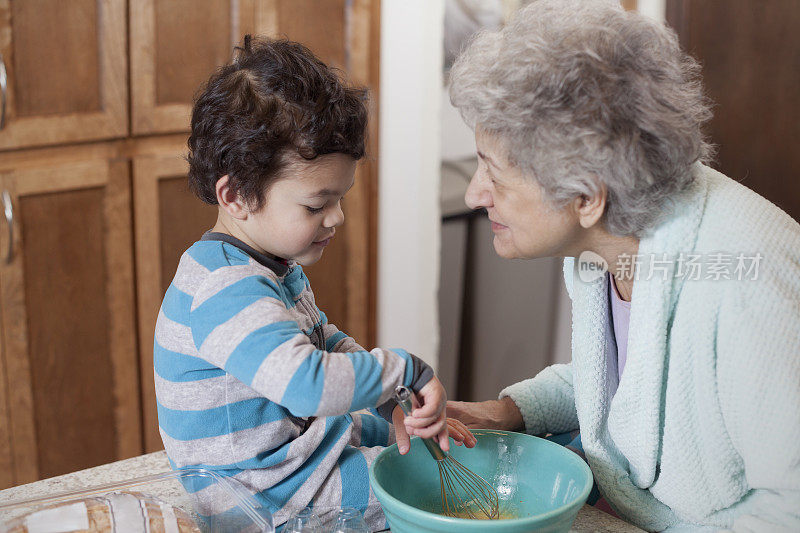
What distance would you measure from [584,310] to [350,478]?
16.6 inches

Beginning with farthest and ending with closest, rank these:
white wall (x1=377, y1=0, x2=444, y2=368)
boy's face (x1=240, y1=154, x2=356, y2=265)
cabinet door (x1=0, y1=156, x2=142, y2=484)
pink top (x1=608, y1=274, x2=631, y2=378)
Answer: white wall (x1=377, y1=0, x2=444, y2=368) < cabinet door (x1=0, y1=156, x2=142, y2=484) < pink top (x1=608, y1=274, x2=631, y2=378) < boy's face (x1=240, y1=154, x2=356, y2=265)

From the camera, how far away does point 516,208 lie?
3.83ft

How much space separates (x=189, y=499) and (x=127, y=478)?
0.17 metres

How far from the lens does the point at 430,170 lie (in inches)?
107

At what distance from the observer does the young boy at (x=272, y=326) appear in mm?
923

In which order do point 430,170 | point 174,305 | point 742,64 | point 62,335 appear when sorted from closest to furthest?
point 174,305 < point 62,335 < point 430,170 < point 742,64

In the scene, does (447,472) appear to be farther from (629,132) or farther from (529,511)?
(629,132)

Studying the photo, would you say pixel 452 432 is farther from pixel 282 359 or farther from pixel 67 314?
pixel 67 314

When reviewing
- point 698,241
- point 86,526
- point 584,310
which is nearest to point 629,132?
point 698,241

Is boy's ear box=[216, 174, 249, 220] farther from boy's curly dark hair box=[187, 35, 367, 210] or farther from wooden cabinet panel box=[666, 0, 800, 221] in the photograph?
wooden cabinet panel box=[666, 0, 800, 221]

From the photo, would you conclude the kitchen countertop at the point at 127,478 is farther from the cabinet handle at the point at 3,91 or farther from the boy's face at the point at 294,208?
the cabinet handle at the point at 3,91

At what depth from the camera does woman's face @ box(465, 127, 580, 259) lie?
114 cm

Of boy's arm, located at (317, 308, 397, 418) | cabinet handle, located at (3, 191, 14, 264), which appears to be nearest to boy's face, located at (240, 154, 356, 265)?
boy's arm, located at (317, 308, 397, 418)

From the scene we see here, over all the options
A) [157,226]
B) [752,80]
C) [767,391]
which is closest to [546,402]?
[767,391]
